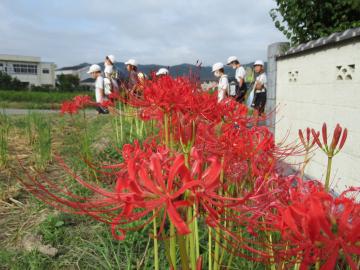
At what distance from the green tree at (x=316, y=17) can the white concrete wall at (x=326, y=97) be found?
3.98 feet

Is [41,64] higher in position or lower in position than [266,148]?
higher

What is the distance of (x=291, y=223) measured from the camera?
0.62m

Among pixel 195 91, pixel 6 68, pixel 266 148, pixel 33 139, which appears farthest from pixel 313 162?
pixel 6 68

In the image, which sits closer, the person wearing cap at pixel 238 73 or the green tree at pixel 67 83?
the person wearing cap at pixel 238 73

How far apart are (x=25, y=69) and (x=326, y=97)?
68688 millimetres

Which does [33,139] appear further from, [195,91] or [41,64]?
[41,64]

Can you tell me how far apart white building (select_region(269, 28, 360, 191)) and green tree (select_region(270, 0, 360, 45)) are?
3.86 ft

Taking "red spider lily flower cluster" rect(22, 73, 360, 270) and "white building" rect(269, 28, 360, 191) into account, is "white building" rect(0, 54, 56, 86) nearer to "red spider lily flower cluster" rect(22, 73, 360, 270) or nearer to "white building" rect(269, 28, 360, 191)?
"white building" rect(269, 28, 360, 191)

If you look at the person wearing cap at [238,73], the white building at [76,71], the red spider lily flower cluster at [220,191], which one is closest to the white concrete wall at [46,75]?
the white building at [76,71]

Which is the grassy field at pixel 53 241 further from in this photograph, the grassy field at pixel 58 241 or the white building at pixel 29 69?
the white building at pixel 29 69

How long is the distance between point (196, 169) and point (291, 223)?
204mm

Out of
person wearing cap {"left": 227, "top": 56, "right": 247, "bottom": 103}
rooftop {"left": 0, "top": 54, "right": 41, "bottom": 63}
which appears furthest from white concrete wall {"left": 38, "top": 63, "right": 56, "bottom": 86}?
person wearing cap {"left": 227, "top": 56, "right": 247, "bottom": 103}

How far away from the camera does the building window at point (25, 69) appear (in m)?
64.2

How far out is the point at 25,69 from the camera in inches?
2569
